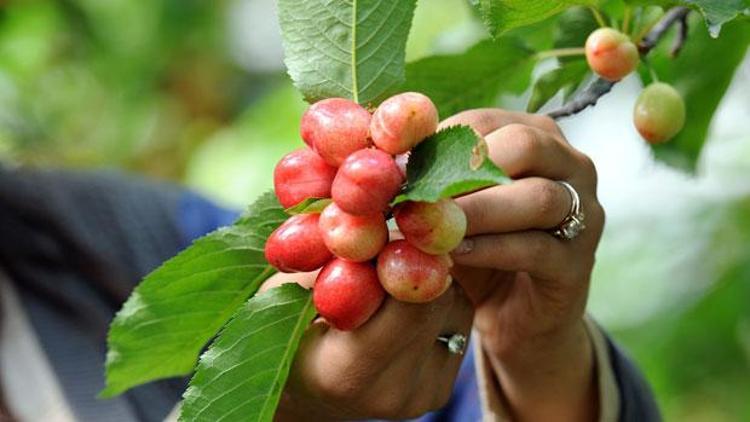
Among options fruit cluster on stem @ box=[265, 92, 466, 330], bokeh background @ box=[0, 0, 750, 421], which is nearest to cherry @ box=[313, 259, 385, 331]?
fruit cluster on stem @ box=[265, 92, 466, 330]

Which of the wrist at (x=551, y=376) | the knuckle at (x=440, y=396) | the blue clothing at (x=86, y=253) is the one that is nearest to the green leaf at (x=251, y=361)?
the knuckle at (x=440, y=396)

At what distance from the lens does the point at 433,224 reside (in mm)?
542

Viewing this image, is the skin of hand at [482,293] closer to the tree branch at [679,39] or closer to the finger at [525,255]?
the finger at [525,255]

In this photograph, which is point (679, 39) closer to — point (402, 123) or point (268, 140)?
point (402, 123)

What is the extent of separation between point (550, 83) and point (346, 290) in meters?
0.24

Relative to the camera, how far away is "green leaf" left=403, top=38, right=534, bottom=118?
76cm

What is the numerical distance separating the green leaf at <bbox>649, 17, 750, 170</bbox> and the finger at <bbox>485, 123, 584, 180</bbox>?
21 cm

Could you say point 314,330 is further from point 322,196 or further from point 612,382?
point 612,382

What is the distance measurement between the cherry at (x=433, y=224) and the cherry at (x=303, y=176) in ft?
0.17

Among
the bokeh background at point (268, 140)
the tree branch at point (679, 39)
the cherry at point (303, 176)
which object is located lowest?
the bokeh background at point (268, 140)

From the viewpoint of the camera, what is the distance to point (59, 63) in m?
2.66

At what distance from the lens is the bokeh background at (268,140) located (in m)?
1.62

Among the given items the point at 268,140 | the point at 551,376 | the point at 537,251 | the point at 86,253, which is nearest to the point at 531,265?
the point at 537,251

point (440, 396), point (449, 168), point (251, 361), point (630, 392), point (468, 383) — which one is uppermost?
point (449, 168)
